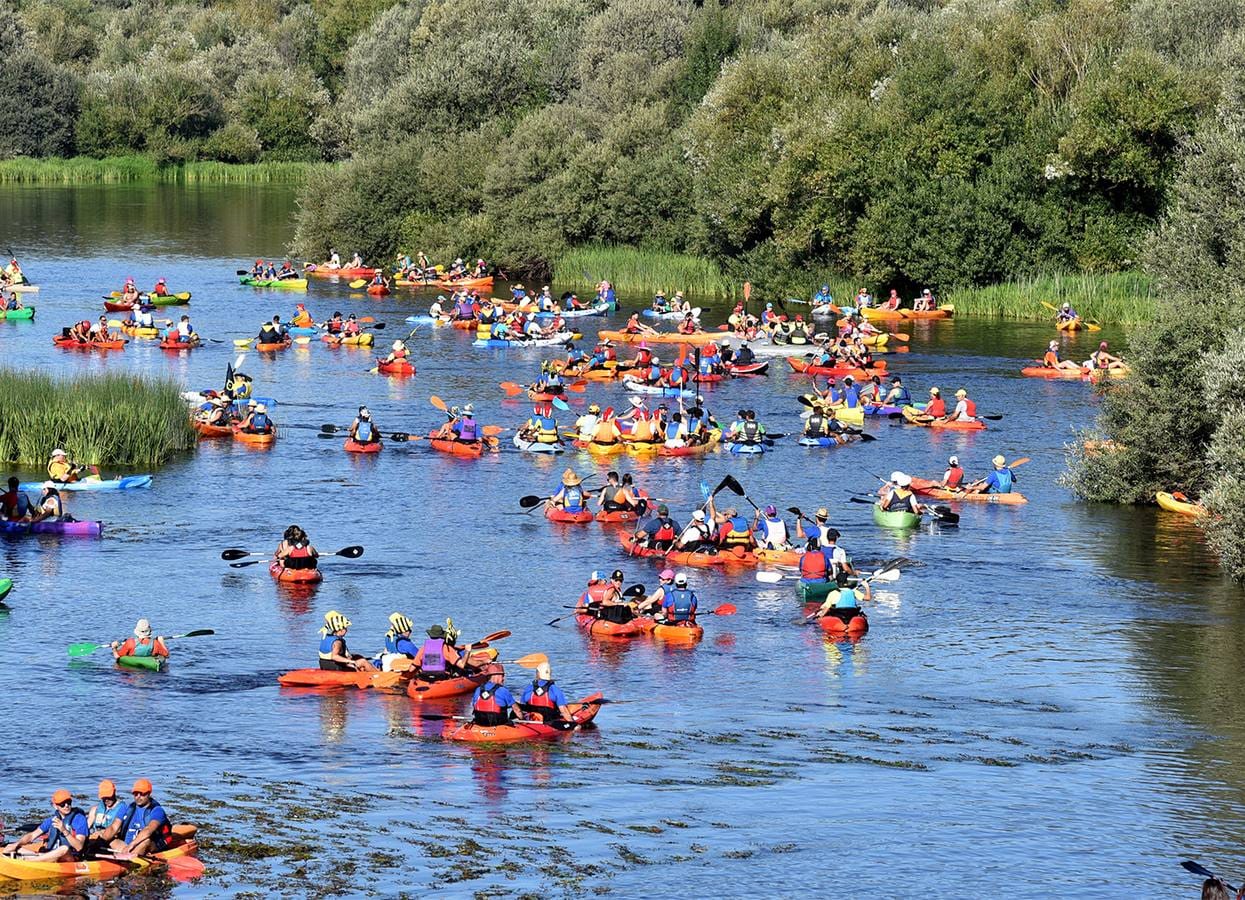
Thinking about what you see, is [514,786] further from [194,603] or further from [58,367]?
[58,367]

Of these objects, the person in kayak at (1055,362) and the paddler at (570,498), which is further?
the person in kayak at (1055,362)

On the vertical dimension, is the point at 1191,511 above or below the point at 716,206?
below

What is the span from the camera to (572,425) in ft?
192

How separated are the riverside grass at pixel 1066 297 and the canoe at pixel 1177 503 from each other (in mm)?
29141

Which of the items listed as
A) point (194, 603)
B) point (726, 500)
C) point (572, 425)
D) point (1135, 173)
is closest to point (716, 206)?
point (1135, 173)

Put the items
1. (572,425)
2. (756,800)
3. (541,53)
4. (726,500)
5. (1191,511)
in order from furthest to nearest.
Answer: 1. (541,53)
2. (572,425)
3. (726,500)
4. (1191,511)
5. (756,800)

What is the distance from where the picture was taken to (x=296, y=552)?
40.5 metres

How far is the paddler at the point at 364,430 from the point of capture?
54.2 meters

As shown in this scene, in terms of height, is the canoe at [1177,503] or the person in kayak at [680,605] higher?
the canoe at [1177,503]

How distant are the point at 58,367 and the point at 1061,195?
4121cm

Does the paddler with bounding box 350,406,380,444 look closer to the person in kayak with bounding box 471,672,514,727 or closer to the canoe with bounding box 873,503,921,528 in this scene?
the canoe with bounding box 873,503,921,528

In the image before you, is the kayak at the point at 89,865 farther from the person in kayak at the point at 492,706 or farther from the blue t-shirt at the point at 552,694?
the blue t-shirt at the point at 552,694

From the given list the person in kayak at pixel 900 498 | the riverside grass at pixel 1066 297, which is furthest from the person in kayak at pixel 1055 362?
the person in kayak at pixel 900 498

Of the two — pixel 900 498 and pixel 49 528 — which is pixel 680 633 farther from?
pixel 49 528
